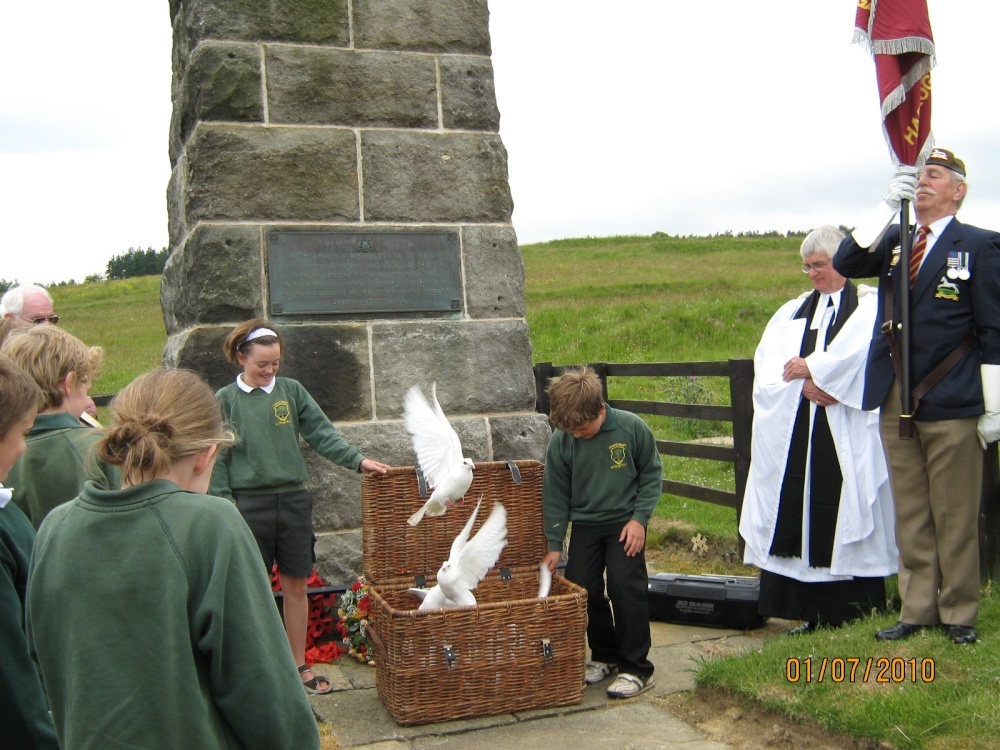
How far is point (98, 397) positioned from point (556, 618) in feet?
16.1

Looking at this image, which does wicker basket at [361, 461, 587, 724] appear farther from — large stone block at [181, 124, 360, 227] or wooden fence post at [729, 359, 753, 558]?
wooden fence post at [729, 359, 753, 558]

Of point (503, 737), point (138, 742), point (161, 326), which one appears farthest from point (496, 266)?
point (161, 326)

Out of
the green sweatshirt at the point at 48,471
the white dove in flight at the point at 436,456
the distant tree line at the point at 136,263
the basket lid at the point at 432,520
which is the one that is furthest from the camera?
the distant tree line at the point at 136,263

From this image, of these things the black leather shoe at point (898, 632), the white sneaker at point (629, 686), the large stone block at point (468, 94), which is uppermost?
the large stone block at point (468, 94)

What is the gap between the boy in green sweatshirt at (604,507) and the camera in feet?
13.7

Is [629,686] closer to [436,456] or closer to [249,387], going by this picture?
[436,456]

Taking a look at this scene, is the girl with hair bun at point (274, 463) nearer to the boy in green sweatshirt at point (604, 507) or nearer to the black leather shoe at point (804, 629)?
the boy in green sweatshirt at point (604, 507)

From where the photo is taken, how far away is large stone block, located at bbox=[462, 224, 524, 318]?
5.39m

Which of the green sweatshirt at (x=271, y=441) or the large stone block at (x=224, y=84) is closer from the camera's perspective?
the green sweatshirt at (x=271, y=441)

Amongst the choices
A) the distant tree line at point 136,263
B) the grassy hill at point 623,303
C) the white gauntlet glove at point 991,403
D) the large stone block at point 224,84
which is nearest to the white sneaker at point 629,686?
the white gauntlet glove at point 991,403

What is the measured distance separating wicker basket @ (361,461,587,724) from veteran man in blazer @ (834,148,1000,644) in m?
1.44

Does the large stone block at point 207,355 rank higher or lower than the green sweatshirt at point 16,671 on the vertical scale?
higher

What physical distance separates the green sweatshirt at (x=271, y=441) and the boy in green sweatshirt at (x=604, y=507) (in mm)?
976
